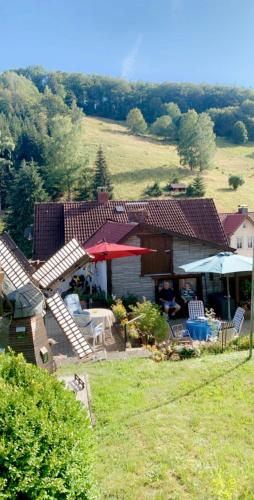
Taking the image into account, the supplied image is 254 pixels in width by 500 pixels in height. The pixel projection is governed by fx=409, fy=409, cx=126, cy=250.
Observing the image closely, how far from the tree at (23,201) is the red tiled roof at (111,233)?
2110cm

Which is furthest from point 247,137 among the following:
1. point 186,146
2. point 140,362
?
point 140,362

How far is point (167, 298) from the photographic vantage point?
60.5 ft

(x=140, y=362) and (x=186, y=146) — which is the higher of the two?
(x=186, y=146)

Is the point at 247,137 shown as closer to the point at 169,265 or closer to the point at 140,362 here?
the point at 169,265

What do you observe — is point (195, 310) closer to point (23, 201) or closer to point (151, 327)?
point (151, 327)

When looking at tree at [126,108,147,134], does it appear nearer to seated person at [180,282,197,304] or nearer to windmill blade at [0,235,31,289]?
seated person at [180,282,197,304]

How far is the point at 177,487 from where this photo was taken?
17.7 feet

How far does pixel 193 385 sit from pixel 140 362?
215 centimetres

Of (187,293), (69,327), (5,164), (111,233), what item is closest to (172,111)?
(5,164)

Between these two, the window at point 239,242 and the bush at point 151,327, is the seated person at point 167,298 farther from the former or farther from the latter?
the window at point 239,242

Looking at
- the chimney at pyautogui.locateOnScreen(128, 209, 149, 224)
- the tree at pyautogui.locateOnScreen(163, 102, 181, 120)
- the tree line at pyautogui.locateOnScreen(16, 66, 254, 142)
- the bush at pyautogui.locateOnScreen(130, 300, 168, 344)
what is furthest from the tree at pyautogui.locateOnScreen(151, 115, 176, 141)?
the bush at pyautogui.locateOnScreen(130, 300, 168, 344)

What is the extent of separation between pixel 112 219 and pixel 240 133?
290 feet

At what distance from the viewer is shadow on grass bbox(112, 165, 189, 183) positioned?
6744 cm

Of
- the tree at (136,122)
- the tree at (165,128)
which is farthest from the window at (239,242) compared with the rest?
the tree at (136,122)
